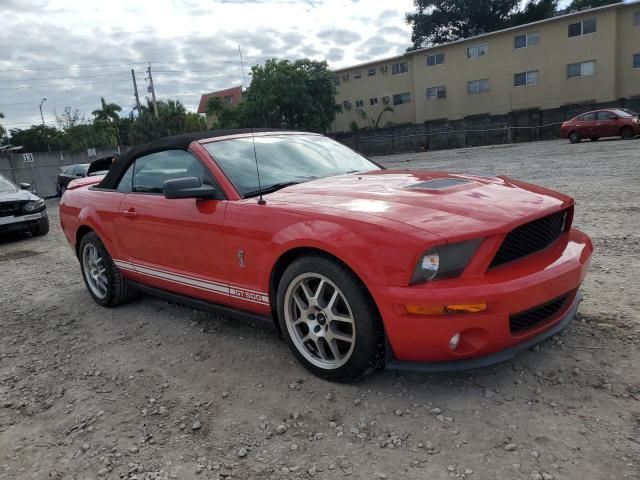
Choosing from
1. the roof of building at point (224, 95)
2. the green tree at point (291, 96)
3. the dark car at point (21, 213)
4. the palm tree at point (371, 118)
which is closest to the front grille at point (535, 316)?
the dark car at point (21, 213)

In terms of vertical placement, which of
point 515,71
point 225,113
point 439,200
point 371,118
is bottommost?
point 439,200

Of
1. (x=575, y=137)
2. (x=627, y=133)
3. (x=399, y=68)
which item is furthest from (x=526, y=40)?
(x=627, y=133)

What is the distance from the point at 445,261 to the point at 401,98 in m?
44.0

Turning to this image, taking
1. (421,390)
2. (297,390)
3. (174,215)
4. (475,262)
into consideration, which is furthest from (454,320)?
(174,215)

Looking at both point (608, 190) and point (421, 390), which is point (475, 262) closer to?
point (421, 390)

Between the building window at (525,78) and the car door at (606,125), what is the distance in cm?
1600

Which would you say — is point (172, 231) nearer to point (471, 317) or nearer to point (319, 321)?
point (319, 321)

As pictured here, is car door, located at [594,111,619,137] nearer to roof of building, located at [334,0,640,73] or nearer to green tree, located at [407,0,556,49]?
roof of building, located at [334,0,640,73]

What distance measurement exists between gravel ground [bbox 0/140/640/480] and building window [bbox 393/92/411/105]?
4183cm

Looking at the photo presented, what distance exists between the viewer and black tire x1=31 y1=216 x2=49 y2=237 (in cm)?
995

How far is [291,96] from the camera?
125ft

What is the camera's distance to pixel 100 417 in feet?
9.27

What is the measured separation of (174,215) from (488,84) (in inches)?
1528

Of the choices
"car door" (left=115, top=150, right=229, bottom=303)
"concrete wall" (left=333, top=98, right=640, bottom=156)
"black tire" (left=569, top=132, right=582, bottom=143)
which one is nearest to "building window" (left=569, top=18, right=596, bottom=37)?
"concrete wall" (left=333, top=98, right=640, bottom=156)
